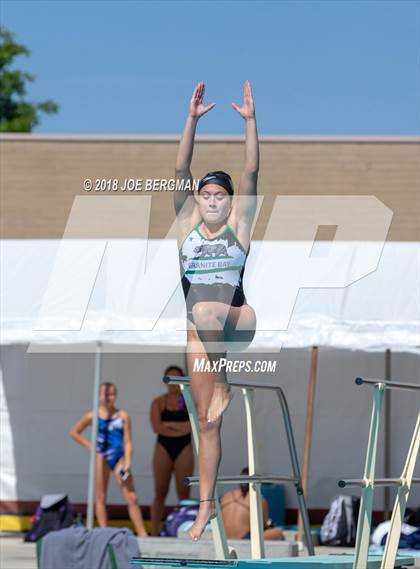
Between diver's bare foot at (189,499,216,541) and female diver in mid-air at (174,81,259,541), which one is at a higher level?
female diver in mid-air at (174,81,259,541)

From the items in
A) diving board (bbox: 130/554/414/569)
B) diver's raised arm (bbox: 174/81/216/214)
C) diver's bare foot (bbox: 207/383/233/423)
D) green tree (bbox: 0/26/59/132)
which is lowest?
diving board (bbox: 130/554/414/569)

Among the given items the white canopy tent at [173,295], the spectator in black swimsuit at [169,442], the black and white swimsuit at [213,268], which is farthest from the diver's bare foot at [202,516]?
the spectator in black swimsuit at [169,442]

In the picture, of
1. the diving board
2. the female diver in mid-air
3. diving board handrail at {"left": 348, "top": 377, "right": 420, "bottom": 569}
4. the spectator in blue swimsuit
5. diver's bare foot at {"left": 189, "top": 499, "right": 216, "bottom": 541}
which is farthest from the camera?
the spectator in blue swimsuit

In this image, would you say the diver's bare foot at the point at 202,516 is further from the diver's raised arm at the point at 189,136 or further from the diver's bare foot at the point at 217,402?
the diver's raised arm at the point at 189,136

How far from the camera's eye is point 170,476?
45.3 ft

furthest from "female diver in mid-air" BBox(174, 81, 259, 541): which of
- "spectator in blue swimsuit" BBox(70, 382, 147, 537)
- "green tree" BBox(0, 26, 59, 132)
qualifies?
"green tree" BBox(0, 26, 59, 132)

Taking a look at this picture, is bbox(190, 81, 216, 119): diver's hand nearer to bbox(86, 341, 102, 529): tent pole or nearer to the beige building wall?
bbox(86, 341, 102, 529): tent pole

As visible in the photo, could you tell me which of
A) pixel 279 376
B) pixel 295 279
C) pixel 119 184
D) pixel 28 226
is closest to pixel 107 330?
pixel 295 279

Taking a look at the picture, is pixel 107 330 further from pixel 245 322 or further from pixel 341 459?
pixel 245 322

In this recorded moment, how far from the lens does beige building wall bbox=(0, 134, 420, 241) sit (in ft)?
52.8

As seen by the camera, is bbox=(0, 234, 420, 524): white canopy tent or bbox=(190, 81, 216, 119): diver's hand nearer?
bbox=(190, 81, 216, 119): diver's hand

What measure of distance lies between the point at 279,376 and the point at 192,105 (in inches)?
394

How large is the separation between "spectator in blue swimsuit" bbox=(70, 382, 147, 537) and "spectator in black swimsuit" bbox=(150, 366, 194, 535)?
332mm

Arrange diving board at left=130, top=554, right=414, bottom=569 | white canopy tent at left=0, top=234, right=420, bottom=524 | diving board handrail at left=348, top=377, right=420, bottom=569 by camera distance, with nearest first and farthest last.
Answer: diving board at left=130, top=554, right=414, bottom=569 → diving board handrail at left=348, top=377, right=420, bottom=569 → white canopy tent at left=0, top=234, right=420, bottom=524
